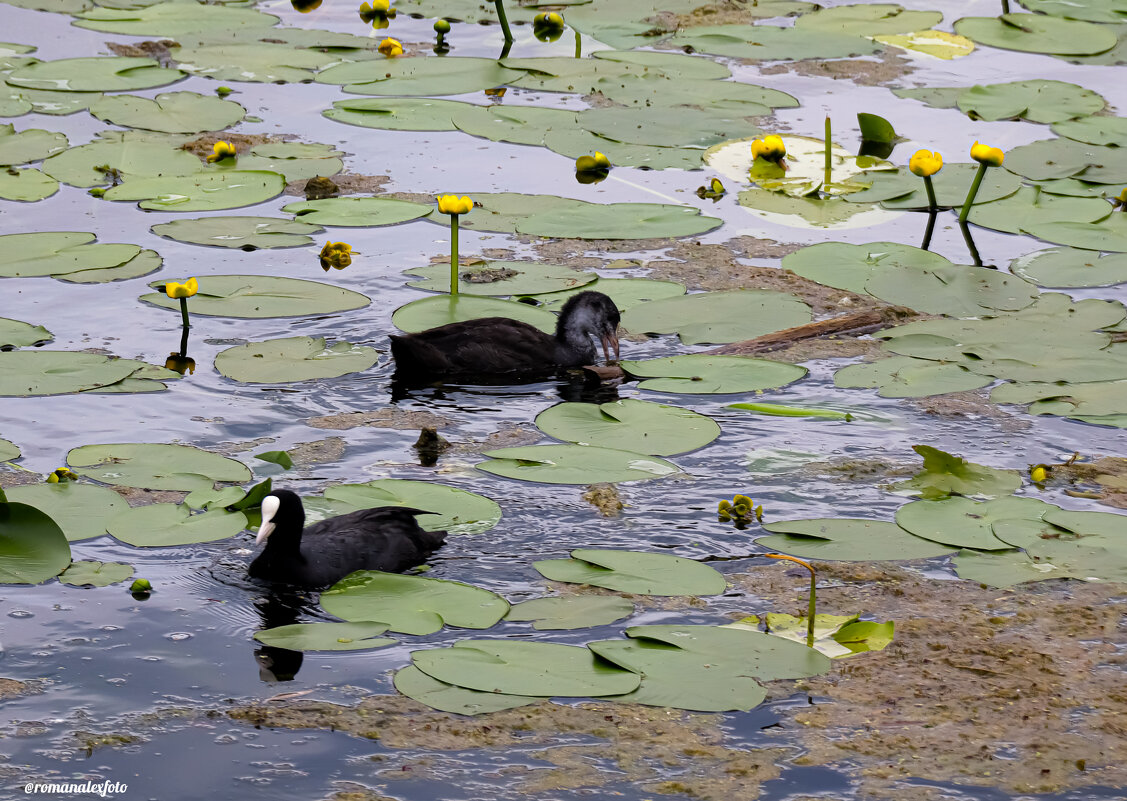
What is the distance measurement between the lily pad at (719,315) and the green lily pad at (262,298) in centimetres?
170

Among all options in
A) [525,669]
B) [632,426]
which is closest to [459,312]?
[632,426]

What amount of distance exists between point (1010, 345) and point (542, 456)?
118 inches

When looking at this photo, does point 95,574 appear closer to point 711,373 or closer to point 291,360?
point 291,360

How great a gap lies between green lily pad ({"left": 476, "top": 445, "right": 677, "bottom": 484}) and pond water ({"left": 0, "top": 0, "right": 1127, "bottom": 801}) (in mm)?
79

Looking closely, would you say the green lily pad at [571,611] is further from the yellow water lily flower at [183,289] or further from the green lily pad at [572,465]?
the yellow water lily flower at [183,289]

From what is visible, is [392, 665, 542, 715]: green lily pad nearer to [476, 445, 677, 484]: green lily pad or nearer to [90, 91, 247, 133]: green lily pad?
[476, 445, 677, 484]: green lily pad

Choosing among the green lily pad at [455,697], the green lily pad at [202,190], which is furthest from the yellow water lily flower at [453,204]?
the green lily pad at [455,697]

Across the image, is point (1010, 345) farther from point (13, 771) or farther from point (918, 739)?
point (13, 771)

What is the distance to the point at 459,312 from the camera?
911 centimetres

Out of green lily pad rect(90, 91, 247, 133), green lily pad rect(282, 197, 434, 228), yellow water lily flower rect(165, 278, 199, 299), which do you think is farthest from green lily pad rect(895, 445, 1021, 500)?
green lily pad rect(90, 91, 247, 133)

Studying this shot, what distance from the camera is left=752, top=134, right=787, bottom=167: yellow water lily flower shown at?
11586 mm

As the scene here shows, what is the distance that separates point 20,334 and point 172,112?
4242 millimetres

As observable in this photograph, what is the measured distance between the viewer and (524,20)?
611 inches

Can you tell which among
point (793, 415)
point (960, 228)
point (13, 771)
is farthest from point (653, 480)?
point (960, 228)
